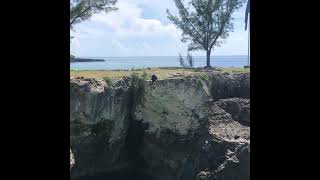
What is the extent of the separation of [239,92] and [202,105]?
3955 mm

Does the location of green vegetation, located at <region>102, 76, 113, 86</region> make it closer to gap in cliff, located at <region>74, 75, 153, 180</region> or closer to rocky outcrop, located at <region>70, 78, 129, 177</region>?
rocky outcrop, located at <region>70, 78, 129, 177</region>

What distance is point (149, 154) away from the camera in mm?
30500

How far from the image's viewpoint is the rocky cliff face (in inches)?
1075

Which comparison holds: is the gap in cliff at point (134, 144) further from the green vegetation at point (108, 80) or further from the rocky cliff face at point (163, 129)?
the green vegetation at point (108, 80)

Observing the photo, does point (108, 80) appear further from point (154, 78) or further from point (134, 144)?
point (134, 144)


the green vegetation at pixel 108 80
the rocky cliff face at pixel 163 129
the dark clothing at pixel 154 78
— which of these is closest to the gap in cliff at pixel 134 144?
the rocky cliff face at pixel 163 129

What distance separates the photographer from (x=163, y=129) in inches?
1182

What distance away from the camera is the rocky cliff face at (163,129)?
27.3 m

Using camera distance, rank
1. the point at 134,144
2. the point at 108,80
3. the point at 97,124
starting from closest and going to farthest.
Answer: the point at 108,80 → the point at 97,124 → the point at 134,144

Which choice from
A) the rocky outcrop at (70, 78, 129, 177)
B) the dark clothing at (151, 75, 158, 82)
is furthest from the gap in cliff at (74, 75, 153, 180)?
the dark clothing at (151, 75, 158, 82)

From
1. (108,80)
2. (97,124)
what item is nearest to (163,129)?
(97,124)

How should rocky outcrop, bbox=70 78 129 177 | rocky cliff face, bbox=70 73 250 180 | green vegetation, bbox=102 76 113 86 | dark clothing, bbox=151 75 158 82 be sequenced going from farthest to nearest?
dark clothing, bbox=151 75 158 82
green vegetation, bbox=102 76 113 86
rocky cliff face, bbox=70 73 250 180
rocky outcrop, bbox=70 78 129 177
